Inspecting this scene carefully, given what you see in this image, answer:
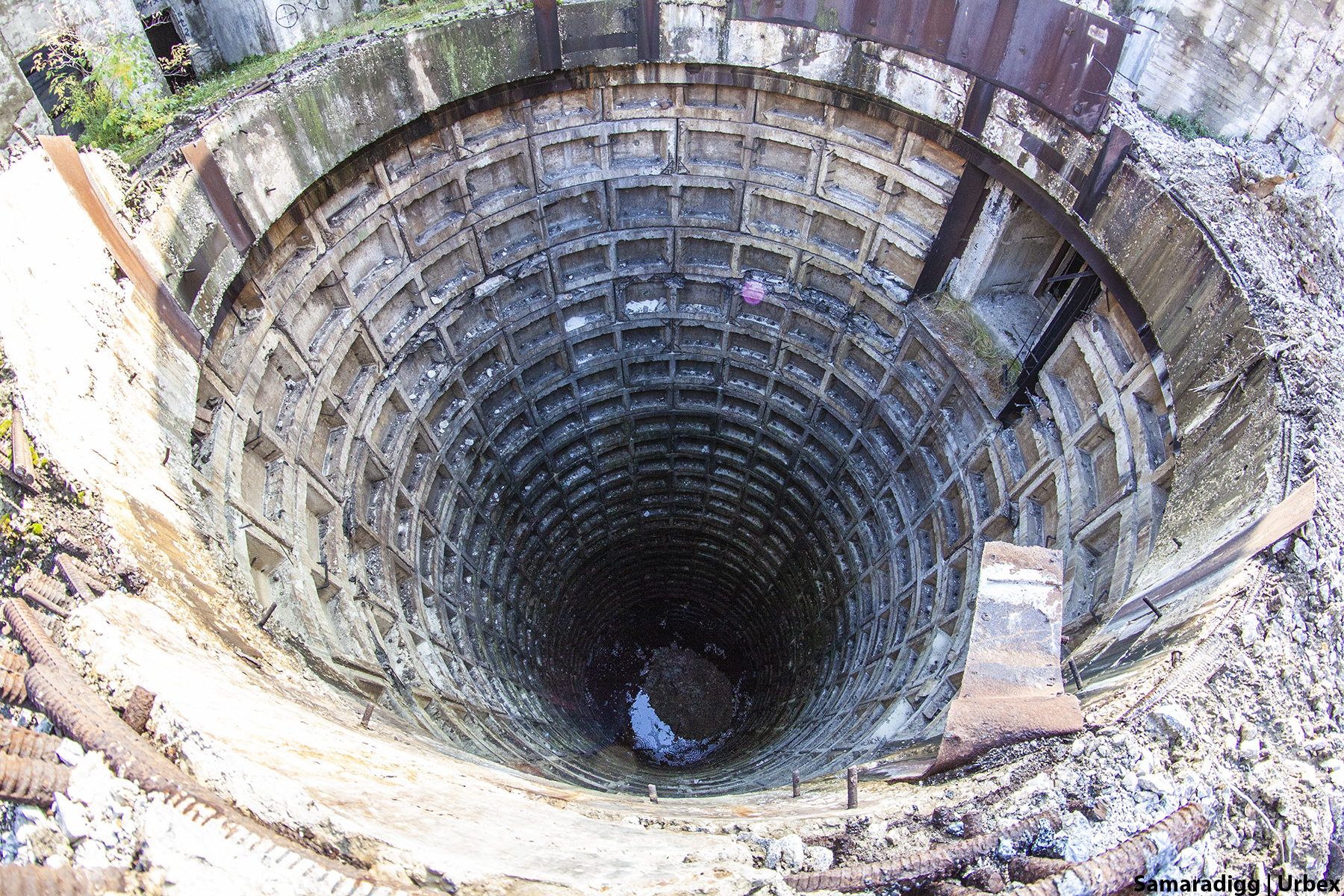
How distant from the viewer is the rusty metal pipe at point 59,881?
12.9ft

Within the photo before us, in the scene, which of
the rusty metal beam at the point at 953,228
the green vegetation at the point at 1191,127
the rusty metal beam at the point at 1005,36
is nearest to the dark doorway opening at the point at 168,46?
the rusty metal beam at the point at 1005,36

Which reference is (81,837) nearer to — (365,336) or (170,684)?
(170,684)

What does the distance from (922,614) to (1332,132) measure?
33.9 ft

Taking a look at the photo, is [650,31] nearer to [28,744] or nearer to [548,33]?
[548,33]

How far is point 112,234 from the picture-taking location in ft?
28.0

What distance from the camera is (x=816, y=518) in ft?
65.3

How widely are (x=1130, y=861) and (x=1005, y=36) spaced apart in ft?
38.2

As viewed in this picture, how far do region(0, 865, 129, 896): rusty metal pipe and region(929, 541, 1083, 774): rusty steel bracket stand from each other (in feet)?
20.8

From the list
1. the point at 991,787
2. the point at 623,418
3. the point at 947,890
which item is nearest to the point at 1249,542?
the point at 991,787

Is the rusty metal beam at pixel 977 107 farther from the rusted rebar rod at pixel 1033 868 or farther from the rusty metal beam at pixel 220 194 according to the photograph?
the rusty metal beam at pixel 220 194

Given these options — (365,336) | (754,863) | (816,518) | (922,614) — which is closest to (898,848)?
(754,863)

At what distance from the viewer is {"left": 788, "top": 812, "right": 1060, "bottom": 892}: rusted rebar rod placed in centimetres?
529

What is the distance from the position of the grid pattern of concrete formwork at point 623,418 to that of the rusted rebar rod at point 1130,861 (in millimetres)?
5343

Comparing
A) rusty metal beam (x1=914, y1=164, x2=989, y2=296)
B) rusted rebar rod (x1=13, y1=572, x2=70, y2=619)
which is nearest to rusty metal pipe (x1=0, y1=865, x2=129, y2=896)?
rusted rebar rod (x1=13, y1=572, x2=70, y2=619)
